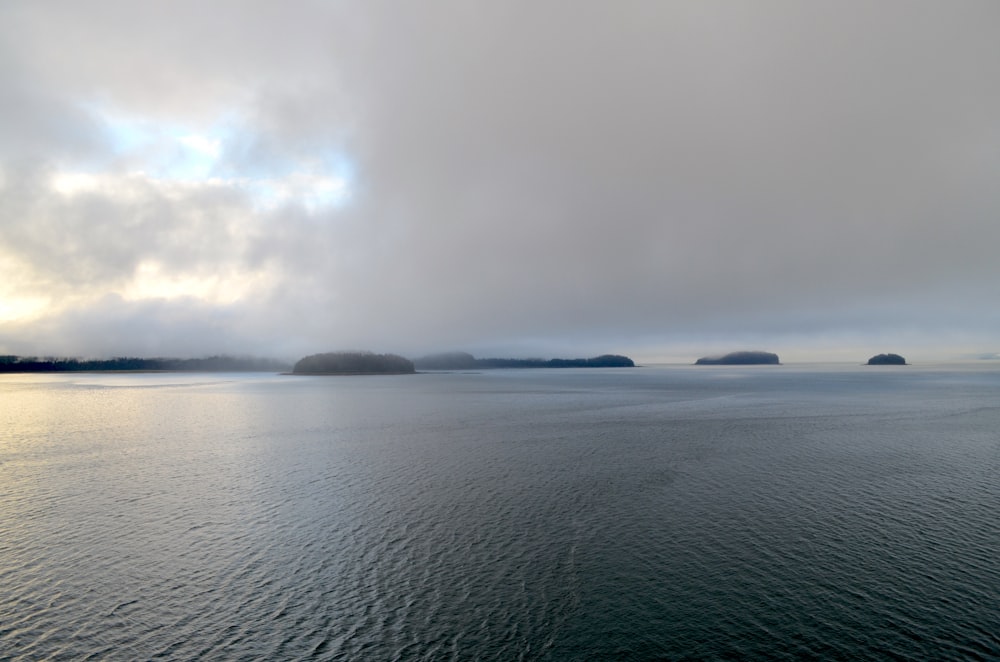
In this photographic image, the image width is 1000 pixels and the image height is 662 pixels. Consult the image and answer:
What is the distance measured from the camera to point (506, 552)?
25.1 meters

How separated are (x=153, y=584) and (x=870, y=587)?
3284cm

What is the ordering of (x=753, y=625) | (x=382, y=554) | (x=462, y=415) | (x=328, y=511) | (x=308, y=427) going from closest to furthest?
(x=753, y=625) < (x=382, y=554) < (x=328, y=511) < (x=308, y=427) < (x=462, y=415)

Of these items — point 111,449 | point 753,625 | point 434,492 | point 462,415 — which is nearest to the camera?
point 753,625

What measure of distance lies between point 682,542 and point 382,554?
16.6 m

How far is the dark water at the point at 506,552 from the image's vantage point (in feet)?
58.1

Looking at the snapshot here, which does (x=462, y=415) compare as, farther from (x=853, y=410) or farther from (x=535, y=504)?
(x=853, y=410)

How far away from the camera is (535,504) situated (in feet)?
110

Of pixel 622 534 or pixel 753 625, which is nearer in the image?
pixel 753 625

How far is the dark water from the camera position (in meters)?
17.7

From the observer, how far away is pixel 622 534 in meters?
27.8

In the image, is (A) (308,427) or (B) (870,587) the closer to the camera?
(B) (870,587)

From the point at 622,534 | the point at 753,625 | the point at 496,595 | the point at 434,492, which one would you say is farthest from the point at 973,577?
the point at 434,492

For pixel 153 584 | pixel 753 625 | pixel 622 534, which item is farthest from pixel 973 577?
pixel 153 584

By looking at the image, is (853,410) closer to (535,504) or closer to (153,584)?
(535,504)
